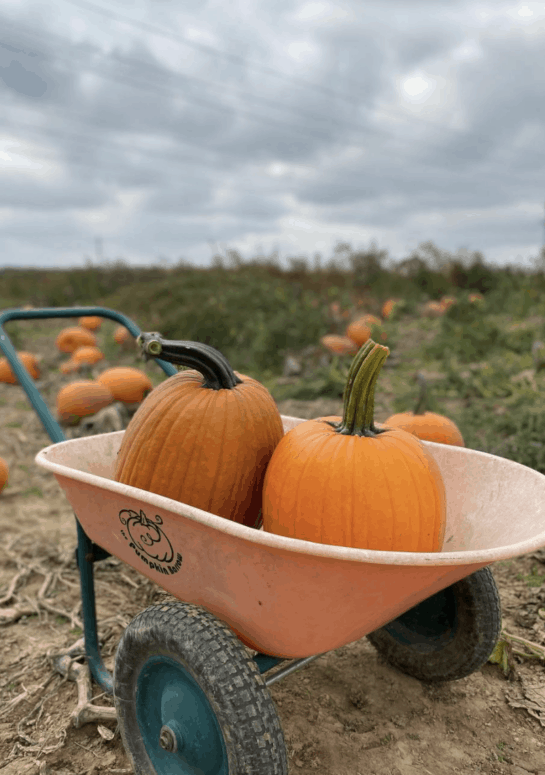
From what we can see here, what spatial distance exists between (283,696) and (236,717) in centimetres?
82

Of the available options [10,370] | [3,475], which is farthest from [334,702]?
[10,370]

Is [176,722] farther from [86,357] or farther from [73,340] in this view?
[73,340]

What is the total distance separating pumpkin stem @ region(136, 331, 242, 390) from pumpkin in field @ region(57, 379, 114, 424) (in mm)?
3365

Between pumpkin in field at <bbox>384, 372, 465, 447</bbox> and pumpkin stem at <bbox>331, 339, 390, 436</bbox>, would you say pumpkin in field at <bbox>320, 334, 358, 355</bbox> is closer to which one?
pumpkin in field at <bbox>384, 372, 465, 447</bbox>

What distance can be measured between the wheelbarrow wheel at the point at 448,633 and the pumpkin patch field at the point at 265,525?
0.33 ft

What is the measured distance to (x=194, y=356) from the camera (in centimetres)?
161

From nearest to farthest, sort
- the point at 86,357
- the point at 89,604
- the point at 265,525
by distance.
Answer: the point at 265,525 < the point at 89,604 < the point at 86,357

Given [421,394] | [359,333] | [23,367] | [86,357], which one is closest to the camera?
[23,367]

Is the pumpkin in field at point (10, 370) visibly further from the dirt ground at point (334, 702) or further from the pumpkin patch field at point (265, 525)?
the dirt ground at point (334, 702)

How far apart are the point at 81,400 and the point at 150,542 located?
3.48 m

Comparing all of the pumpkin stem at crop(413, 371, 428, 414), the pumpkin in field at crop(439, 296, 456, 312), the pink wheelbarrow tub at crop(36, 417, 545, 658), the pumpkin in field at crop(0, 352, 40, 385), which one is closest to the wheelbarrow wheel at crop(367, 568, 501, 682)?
the pink wheelbarrow tub at crop(36, 417, 545, 658)

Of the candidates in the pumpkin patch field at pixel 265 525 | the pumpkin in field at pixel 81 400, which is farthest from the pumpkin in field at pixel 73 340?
the pumpkin in field at pixel 81 400

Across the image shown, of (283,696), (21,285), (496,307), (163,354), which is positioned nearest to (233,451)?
(163,354)

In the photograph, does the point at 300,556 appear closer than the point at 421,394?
Yes
